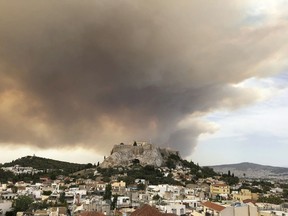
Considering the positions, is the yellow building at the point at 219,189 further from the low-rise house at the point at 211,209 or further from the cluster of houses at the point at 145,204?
the low-rise house at the point at 211,209

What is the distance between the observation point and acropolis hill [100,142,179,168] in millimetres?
131000

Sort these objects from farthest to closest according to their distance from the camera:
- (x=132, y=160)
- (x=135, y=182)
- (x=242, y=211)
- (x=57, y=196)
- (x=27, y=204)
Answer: (x=132, y=160), (x=135, y=182), (x=57, y=196), (x=27, y=204), (x=242, y=211)

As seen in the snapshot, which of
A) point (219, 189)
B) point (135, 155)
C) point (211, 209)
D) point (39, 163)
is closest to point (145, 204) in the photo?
point (211, 209)

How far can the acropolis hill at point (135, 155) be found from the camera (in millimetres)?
131000

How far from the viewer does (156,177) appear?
340 feet

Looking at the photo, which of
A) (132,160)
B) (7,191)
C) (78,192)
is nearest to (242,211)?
(78,192)

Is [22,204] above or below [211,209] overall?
below

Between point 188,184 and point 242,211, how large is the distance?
6757cm

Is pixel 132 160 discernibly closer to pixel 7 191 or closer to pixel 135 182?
pixel 135 182

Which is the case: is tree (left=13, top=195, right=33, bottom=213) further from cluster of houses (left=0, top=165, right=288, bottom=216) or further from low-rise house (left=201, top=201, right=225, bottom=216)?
Answer: low-rise house (left=201, top=201, right=225, bottom=216)

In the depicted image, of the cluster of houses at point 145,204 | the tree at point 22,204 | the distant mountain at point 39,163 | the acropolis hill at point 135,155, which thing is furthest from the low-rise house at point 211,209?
the distant mountain at point 39,163

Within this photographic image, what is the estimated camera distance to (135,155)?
13650cm

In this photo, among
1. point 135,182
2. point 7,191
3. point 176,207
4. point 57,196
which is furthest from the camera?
point 135,182

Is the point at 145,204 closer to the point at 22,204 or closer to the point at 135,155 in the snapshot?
the point at 22,204
